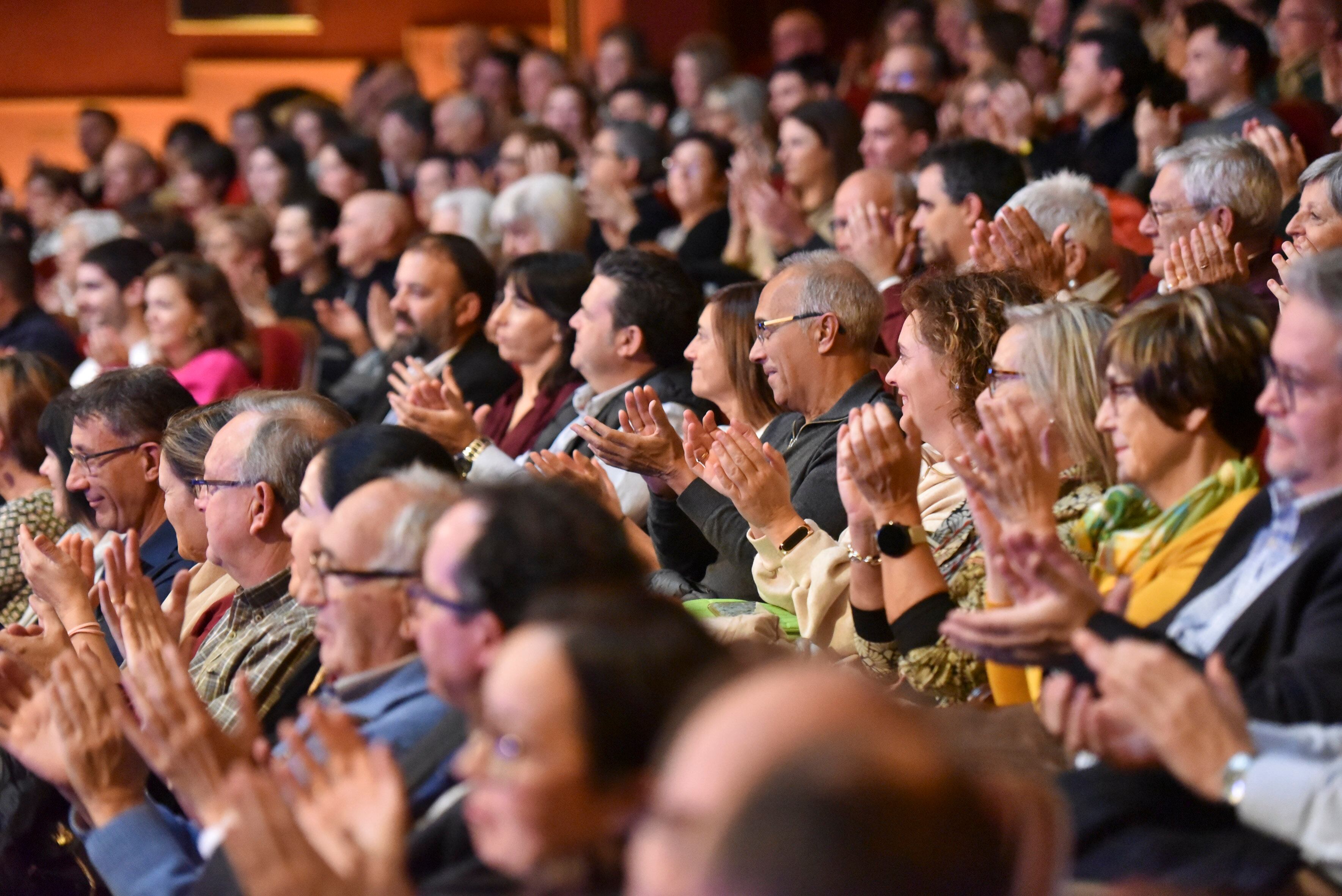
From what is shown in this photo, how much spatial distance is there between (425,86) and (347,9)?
72 cm

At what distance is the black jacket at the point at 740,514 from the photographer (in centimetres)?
268

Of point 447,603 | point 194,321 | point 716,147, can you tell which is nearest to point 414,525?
point 447,603

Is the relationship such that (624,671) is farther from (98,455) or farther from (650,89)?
(650,89)

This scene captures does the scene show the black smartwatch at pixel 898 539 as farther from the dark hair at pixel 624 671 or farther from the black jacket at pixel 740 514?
the dark hair at pixel 624 671

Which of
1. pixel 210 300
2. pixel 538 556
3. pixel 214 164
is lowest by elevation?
pixel 214 164

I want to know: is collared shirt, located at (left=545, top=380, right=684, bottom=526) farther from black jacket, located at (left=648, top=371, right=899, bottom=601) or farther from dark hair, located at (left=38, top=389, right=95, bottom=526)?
dark hair, located at (left=38, top=389, right=95, bottom=526)

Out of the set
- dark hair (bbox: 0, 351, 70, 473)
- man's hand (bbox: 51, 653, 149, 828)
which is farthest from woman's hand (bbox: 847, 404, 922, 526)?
dark hair (bbox: 0, 351, 70, 473)

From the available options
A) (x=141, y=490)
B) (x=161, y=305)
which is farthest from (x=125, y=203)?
(x=141, y=490)

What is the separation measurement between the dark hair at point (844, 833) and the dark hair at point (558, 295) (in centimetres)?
303

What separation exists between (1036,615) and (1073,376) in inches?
25.2

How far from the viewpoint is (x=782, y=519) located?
247cm

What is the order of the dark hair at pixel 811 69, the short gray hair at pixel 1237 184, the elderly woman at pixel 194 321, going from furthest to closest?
the dark hair at pixel 811 69
the elderly woman at pixel 194 321
the short gray hair at pixel 1237 184

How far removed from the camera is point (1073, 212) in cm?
353

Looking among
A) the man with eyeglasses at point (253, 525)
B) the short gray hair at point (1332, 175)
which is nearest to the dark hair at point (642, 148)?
the short gray hair at point (1332, 175)
